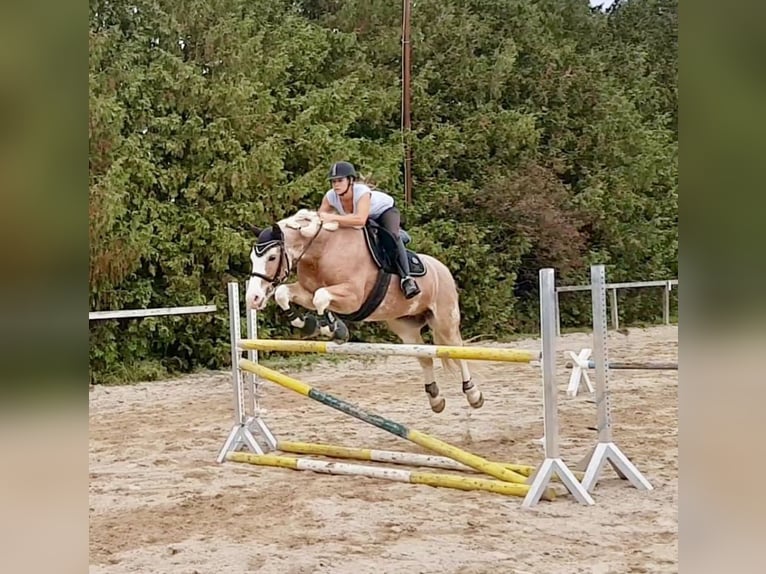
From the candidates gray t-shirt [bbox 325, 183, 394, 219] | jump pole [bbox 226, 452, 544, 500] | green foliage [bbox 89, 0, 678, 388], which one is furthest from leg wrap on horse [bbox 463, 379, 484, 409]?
green foliage [bbox 89, 0, 678, 388]

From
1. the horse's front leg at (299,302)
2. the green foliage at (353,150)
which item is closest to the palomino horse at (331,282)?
the horse's front leg at (299,302)

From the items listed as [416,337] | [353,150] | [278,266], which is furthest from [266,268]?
[353,150]

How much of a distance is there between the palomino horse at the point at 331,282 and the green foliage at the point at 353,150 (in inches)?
76.8

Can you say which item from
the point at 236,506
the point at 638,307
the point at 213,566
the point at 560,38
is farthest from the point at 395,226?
the point at 560,38

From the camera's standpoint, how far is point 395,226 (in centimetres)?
286

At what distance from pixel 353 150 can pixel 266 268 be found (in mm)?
2601

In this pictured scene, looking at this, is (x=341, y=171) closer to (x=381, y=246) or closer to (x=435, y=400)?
(x=381, y=246)

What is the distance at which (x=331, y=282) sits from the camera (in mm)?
2766

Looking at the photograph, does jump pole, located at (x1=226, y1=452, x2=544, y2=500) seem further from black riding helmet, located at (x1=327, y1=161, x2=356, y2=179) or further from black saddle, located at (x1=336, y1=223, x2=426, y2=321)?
black riding helmet, located at (x1=327, y1=161, x2=356, y2=179)

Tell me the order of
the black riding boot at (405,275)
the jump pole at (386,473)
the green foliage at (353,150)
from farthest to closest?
1. the green foliage at (353,150)
2. the black riding boot at (405,275)
3. the jump pole at (386,473)

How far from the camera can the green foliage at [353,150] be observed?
502 centimetres

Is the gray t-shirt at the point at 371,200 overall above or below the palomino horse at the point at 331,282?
above

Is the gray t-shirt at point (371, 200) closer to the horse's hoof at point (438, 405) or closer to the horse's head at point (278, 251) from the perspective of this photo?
the horse's head at point (278, 251)
